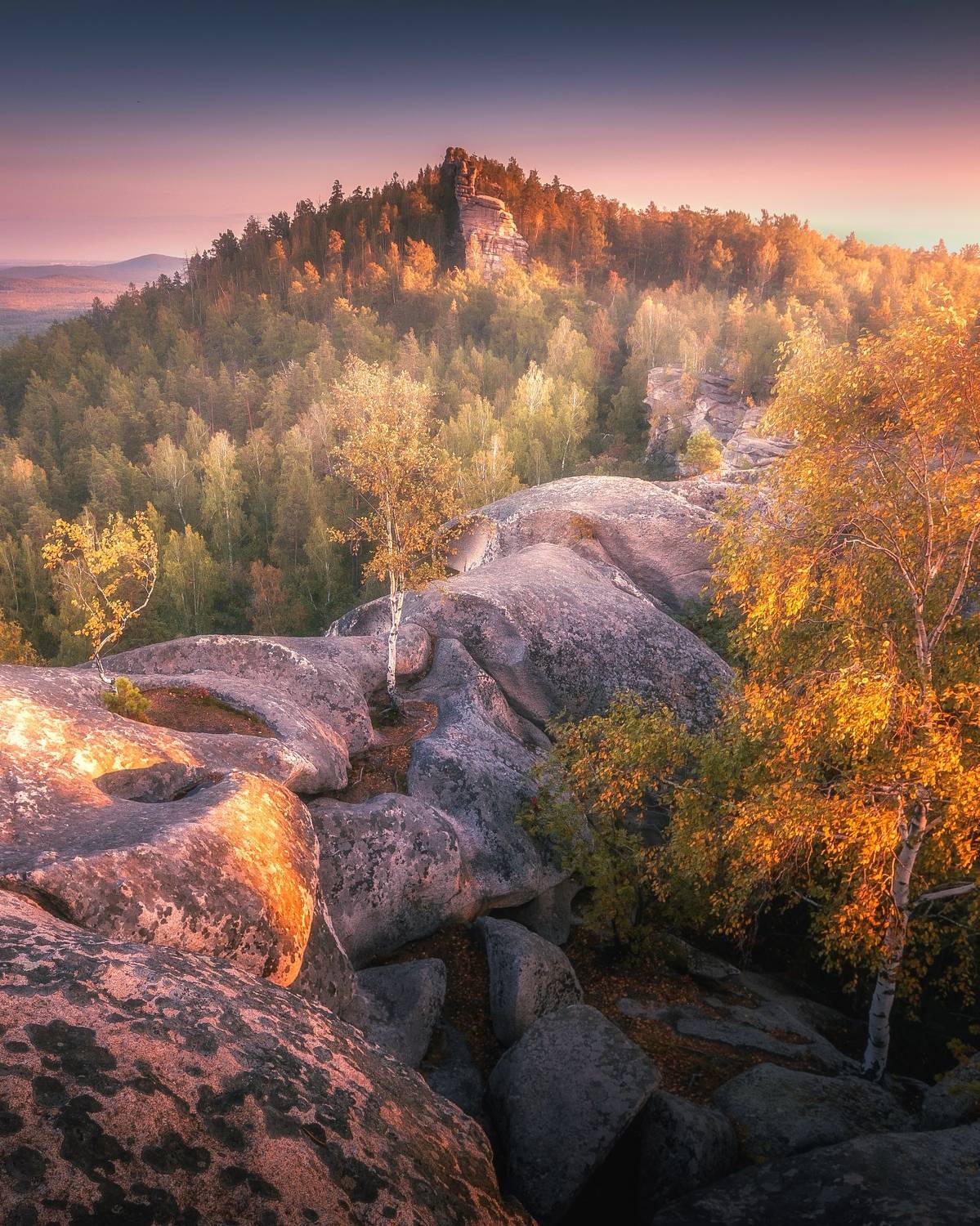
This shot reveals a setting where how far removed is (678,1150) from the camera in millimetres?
10055

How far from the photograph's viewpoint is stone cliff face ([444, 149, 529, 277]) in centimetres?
18488

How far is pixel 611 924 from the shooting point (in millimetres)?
18203

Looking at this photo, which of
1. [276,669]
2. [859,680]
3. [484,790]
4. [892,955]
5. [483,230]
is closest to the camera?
[859,680]

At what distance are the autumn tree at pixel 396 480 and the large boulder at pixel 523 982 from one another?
1110 centimetres

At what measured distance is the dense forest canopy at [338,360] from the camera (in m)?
83.4

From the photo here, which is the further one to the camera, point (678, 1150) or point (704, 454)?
point (704, 454)

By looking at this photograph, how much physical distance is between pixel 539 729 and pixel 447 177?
21244 cm

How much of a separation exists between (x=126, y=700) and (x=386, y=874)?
7.81 meters

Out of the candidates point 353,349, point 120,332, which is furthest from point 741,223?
point 120,332

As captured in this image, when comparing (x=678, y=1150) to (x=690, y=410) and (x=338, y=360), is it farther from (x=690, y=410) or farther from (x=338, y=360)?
(x=338, y=360)

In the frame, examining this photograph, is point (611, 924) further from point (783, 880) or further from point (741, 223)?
point (741, 223)

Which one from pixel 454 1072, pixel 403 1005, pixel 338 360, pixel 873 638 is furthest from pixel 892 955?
pixel 338 360

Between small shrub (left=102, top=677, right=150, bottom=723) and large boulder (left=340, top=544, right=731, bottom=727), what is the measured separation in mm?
11829

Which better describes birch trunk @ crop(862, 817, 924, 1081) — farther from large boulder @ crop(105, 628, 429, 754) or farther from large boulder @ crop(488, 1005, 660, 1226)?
large boulder @ crop(105, 628, 429, 754)
